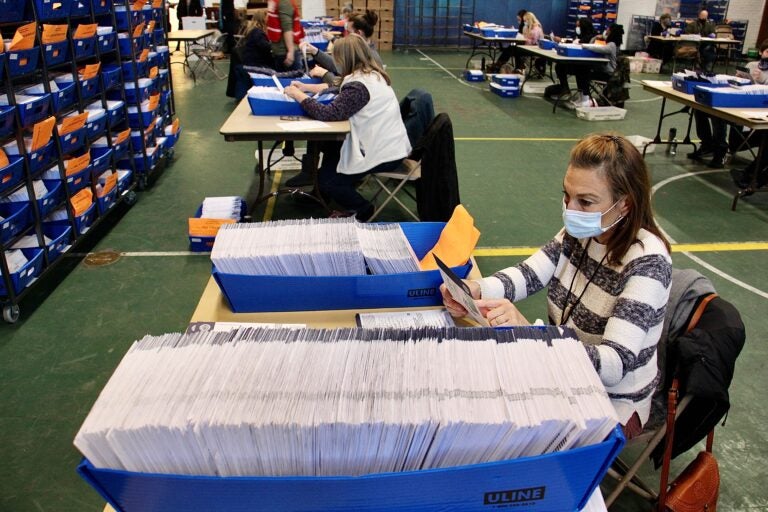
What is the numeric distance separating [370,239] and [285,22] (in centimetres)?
641

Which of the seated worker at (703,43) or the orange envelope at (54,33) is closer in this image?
the orange envelope at (54,33)

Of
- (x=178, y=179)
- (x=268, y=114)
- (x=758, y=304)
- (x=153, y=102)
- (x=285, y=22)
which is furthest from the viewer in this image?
(x=285, y=22)

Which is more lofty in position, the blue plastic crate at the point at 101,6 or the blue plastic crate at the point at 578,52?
the blue plastic crate at the point at 101,6

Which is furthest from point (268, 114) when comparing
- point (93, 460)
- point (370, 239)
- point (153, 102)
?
point (93, 460)

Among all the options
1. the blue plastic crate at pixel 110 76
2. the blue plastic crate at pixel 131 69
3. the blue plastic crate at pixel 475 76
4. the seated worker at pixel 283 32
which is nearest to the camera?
the blue plastic crate at pixel 110 76

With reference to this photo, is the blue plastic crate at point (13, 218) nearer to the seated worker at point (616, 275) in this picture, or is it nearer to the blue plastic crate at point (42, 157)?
the blue plastic crate at point (42, 157)

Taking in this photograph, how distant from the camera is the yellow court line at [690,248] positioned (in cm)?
460

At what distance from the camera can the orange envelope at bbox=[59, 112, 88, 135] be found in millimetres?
3991

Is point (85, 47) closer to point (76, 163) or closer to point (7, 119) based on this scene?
point (76, 163)

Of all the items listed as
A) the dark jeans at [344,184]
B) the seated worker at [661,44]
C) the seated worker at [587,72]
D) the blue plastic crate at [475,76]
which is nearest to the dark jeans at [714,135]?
the seated worker at [587,72]

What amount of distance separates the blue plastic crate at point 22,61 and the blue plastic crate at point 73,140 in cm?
54

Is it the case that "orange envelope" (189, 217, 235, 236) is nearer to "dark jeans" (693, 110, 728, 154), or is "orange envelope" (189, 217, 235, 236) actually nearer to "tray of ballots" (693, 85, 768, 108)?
"tray of ballots" (693, 85, 768, 108)

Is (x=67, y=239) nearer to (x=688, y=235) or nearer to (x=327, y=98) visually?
(x=327, y=98)

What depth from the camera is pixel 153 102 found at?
5.77 meters
